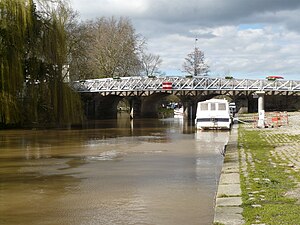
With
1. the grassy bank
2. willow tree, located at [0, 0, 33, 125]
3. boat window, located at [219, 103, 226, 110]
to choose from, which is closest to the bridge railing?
boat window, located at [219, 103, 226, 110]

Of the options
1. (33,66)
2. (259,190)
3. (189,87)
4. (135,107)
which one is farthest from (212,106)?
(135,107)

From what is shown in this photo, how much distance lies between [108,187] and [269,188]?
13.3 feet

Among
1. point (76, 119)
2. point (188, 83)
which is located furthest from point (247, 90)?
point (76, 119)

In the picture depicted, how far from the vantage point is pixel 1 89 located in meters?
31.0

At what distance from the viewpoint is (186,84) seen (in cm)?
6106

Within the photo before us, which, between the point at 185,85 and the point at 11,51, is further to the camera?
the point at 185,85

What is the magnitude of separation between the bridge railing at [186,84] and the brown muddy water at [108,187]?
1580 inches

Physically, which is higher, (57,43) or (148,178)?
(57,43)

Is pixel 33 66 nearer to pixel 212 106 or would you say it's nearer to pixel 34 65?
pixel 34 65

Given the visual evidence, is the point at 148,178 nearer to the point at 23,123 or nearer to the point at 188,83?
the point at 23,123

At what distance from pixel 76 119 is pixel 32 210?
2715cm

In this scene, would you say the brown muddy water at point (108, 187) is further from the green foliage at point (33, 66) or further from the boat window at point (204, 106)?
the boat window at point (204, 106)

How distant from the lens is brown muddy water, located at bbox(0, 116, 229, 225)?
8.87 m

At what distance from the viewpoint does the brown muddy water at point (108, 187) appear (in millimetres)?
8867
